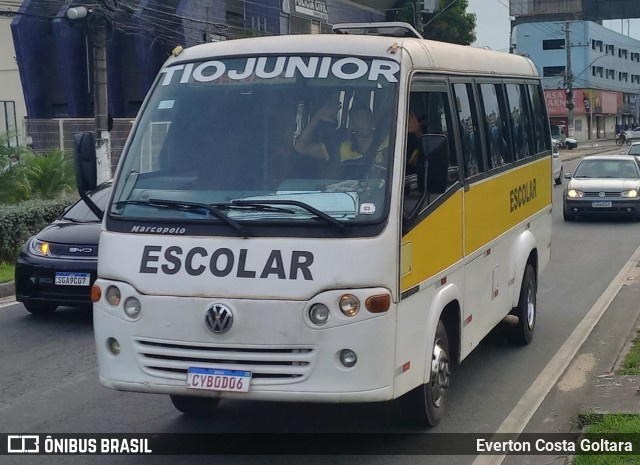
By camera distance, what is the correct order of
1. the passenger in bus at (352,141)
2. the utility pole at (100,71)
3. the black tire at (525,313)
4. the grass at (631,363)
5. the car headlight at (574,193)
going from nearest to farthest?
the passenger in bus at (352,141)
the grass at (631,363)
the black tire at (525,313)
the car headlight at (574,193)
the utility pole at (100,71)

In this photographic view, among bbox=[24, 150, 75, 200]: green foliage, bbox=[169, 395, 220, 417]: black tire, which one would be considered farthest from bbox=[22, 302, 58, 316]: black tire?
bbox=[24, 150, 75, 200]: green foliage

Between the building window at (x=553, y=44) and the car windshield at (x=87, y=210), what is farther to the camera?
the building window at (x=553, y=44)

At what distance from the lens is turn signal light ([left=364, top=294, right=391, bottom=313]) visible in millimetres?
5445

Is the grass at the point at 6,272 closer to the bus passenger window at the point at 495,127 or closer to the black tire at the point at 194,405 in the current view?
the black tire at the point at 194,405

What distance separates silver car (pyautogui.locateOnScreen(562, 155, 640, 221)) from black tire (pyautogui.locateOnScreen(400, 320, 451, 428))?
1539 centimetres

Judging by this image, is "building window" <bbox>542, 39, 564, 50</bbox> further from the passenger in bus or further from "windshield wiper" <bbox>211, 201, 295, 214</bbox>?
"windshield wiper" <bbox>211, 201, 295, 214</bbox>

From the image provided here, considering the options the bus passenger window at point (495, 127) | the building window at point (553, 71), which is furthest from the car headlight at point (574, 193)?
the building window at point (553, 71)

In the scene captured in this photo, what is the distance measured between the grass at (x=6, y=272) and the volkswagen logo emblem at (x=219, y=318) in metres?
8.28

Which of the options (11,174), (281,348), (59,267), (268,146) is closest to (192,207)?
(268,146)

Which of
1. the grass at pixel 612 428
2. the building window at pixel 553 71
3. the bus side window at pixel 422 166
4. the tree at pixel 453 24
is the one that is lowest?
the grass at pixel 612 428

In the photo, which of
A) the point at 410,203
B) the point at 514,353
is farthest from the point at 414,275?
the point at 514,353

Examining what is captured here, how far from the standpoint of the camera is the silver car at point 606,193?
69.1 feet

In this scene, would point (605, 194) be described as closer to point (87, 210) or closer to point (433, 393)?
point (87, 210)

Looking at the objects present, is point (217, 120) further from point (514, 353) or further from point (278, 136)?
point (514, 353)
